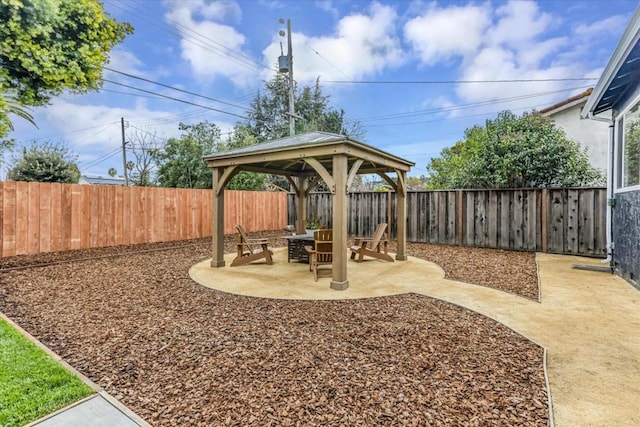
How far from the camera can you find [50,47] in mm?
4941

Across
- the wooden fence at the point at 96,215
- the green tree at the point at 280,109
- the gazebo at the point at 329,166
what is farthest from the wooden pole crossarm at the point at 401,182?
the green tree at the point at 280,109

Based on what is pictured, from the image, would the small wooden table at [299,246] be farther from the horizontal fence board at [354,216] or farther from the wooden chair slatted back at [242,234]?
the horizontal fence board at [354,216]

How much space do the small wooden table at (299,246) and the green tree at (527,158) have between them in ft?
19.1

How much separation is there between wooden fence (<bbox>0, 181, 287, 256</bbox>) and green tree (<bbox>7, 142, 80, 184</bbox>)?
5.45 m

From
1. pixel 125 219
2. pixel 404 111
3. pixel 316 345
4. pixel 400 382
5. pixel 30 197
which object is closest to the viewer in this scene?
pixel 400 382

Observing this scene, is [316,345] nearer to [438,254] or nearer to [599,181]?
[438,254]

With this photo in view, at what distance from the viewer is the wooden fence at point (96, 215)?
6.81m

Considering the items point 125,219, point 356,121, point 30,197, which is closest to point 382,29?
point 356,121

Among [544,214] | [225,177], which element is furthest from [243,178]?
[544,214]

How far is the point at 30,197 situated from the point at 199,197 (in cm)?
424

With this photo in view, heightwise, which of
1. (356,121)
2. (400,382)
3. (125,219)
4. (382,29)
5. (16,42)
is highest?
(382,29)

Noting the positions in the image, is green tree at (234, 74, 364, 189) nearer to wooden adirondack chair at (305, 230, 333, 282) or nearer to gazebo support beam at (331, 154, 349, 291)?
wooden adirondack chair at (305, 230, 333, 282)

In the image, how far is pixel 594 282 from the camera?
5.17 meters

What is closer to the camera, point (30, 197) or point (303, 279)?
point (303, 279)
